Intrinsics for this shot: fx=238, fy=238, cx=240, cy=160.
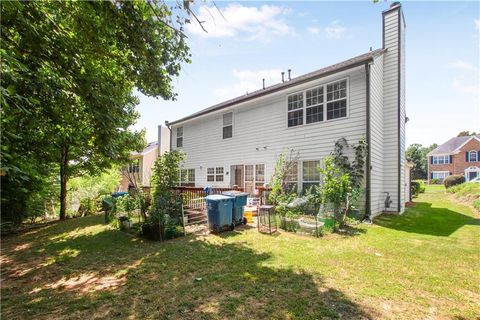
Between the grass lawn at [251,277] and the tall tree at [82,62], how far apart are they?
2401 millimetres

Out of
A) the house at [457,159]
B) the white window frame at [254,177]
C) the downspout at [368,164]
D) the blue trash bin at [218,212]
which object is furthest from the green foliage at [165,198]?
the house at [457,159]

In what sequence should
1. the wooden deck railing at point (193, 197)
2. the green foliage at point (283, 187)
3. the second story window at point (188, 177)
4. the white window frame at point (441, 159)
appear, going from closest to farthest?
the green foliage at point (283, 187), the wooden deck railing at point (193, 197), the second story window at point (188, 177), the white window frame at point (441, 159)

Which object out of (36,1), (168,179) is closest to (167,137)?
(168,179)

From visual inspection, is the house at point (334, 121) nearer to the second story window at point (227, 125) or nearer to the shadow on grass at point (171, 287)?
the second story window at point (227, 125)

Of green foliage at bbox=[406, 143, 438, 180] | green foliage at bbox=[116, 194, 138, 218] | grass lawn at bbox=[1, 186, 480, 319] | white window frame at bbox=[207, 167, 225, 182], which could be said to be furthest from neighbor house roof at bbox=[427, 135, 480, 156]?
green foliage at bbox=[116, 194, 138, 218]

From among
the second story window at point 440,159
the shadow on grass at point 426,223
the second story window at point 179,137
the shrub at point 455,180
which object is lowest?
the shadow on grass at point 426,223

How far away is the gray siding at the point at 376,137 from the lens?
9.62 m

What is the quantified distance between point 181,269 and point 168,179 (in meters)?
4.31

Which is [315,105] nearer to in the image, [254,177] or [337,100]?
[337,100]

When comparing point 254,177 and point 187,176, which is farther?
point 187,176

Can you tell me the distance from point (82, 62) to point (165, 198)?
450 centimetres

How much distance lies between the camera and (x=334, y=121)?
33.2ft

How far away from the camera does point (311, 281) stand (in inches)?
167

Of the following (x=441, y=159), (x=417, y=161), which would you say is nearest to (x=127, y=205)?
(x=441, y=159)
